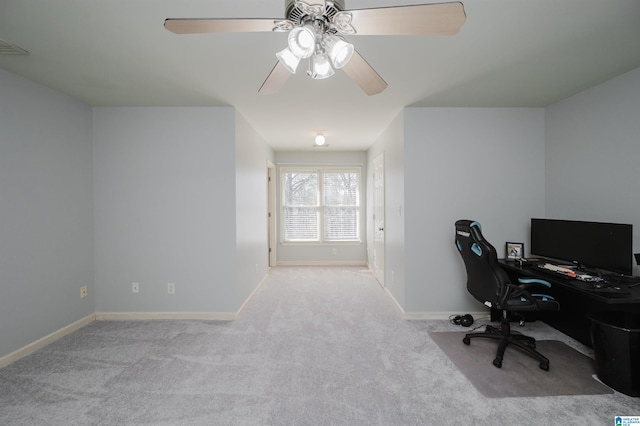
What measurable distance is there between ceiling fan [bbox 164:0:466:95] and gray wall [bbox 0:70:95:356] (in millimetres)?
2464

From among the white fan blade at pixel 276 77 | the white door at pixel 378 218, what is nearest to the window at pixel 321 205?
the white door at pixel 378 218

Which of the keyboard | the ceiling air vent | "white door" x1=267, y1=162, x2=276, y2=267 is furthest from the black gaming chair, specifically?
"white door" x1=267, y1=162, x2=276, y2=267

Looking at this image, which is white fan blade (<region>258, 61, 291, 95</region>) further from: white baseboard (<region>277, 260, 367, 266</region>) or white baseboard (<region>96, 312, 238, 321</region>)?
white baseboard (<region>277, 260, 367, 266</region>)

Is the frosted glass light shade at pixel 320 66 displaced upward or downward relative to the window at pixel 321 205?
upward

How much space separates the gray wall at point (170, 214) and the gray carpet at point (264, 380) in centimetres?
34

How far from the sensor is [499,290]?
96.0 inches

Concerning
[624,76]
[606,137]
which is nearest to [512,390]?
[606,137]

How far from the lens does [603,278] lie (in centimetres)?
243

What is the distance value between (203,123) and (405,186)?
247 cm

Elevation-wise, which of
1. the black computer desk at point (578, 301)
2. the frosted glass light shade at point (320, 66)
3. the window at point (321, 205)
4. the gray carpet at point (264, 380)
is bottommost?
the gray carpet at point (264, 380)

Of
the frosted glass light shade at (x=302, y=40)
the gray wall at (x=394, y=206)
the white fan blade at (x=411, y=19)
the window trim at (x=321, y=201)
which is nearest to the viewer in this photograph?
the white fan blade at (x=411, y=19)

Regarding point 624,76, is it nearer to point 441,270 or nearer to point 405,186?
point 405,186

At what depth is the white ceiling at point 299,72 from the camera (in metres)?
1.77

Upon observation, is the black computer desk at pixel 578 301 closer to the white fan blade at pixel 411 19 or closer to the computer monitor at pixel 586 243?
the computer monitor at pixel 586 243
